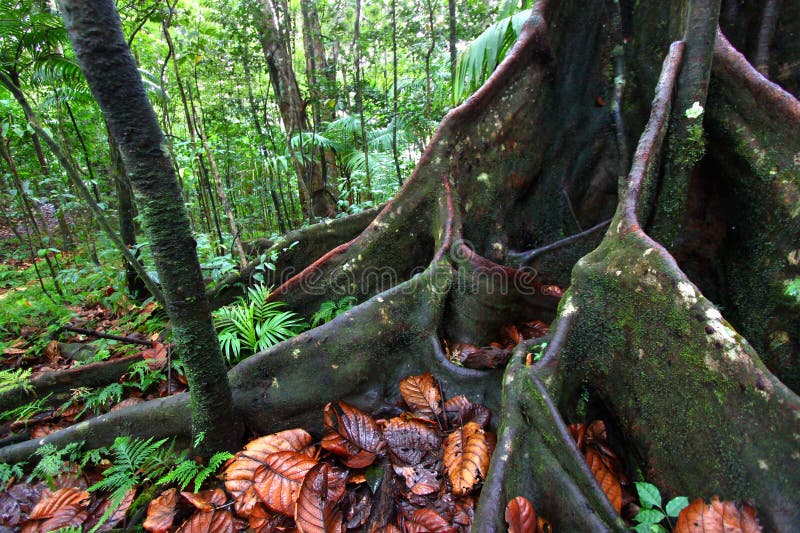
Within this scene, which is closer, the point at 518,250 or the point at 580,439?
the point at 580,439

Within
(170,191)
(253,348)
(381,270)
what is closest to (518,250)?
(381,270)

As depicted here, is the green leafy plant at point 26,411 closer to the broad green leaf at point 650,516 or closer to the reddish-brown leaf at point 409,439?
the reddish-brown leaf at point 409,439

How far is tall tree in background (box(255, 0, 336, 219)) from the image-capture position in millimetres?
5664

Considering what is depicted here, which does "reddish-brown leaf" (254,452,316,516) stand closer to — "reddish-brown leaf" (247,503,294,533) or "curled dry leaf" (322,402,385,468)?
"reddish-brown leaf" (247,503,294,533)

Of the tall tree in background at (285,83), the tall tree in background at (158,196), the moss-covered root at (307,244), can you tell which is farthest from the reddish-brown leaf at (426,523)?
the tall tree in background at (285,83)

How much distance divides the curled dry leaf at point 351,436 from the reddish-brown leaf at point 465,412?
465 millimetres

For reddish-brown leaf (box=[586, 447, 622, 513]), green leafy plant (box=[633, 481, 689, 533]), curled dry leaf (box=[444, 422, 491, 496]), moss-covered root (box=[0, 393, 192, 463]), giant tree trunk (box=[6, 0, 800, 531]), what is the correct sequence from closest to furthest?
1. green leafy plant (box=[633, 481, 689, 533])
2. giant tree trunk (box=[6, 0, 800, 531])
3. reddish-brown leaf (box=[586, 447, 622, 513])
4. curled dry leaf (box=[444, 422, 491, 496])
5. moss-covered root (box=[0, 393, 192, 463])

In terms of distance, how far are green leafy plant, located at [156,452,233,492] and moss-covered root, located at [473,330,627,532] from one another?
5.14 feet

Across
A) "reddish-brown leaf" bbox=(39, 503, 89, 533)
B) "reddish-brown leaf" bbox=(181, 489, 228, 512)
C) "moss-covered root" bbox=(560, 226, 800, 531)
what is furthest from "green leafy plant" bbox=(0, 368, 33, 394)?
"moss-covered root" bbox=(560, 226, 800, 531)

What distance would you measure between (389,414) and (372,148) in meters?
6.04

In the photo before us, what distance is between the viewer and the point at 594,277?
219 cm

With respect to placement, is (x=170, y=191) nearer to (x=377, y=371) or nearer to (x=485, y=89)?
(x=377, y=371)

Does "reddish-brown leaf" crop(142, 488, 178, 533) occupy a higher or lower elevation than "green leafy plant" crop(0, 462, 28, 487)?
higher

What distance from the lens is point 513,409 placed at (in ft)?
6.42
